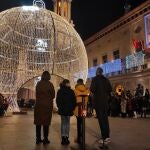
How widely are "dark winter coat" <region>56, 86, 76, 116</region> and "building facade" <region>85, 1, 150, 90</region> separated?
72.8 ft

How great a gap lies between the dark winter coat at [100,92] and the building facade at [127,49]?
2216 centimetres

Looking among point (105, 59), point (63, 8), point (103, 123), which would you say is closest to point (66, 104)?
point (103, 123)

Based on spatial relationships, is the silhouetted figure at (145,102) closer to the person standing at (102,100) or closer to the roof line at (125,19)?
the person standing at (102,100)

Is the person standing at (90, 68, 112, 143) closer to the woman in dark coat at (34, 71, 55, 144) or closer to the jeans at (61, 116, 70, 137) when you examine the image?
the jeans at (61, 116, 70, 137)

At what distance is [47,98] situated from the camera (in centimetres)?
791

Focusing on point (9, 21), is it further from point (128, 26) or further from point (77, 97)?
point (128, 26)

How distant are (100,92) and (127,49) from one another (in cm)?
2791

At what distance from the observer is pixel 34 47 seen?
1488cm

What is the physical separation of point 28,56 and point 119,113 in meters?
6.22

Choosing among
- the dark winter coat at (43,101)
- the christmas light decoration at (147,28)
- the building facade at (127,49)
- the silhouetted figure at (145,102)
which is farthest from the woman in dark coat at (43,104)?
the christmas light decoration at (147,28)

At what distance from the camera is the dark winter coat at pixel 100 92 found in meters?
7.71

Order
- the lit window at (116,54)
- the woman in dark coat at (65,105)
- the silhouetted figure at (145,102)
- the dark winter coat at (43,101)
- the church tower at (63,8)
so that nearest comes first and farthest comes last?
1. the dark winter coat at (43,101)
2. the woman in dark coat at (65,105)
3. the silhouetted figure at (145,102)
4. the lit window at (116,54)
5. the church tower at (63,8)

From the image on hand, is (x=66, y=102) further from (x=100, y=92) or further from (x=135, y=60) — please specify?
(x=135, y=60)

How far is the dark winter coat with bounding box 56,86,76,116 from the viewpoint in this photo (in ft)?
26.1
